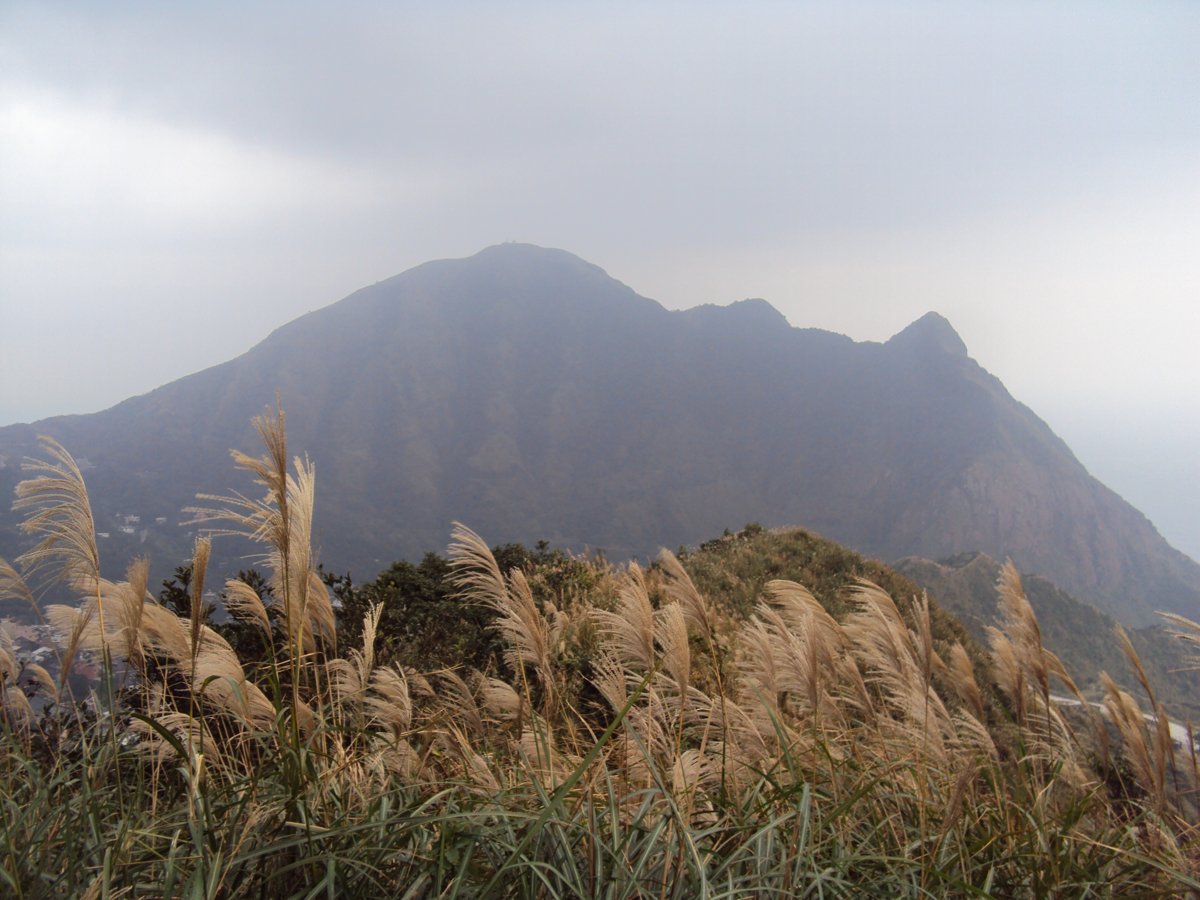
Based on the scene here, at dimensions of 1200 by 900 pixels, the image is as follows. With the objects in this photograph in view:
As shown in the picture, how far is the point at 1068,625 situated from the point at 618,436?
313 ft

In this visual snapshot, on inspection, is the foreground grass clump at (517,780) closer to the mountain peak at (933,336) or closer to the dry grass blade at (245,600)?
the dry grass blade at (245,600)

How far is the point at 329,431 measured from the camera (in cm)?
10850

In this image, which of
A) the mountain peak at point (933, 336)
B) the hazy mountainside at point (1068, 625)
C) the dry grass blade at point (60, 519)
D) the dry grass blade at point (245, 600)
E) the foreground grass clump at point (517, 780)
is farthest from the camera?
the mountain peak at point (933, 336)

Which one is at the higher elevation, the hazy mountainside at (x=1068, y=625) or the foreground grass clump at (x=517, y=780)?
the foreground grass clump at (x=517, y=780)

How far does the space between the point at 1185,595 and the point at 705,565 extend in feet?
311

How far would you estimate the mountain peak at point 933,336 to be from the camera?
119 meters

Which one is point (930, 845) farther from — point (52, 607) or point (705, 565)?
point (705, 565)

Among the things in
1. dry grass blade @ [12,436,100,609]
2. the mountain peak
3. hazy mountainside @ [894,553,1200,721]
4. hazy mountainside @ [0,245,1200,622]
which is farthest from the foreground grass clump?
the mountain peak

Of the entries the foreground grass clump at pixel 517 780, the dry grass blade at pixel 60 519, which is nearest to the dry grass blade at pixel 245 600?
the foreground grass clump at pixel 517 780

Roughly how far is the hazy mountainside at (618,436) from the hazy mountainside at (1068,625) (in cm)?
5103

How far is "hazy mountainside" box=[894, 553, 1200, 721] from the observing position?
21.1 m

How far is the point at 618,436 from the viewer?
118812 millimetres

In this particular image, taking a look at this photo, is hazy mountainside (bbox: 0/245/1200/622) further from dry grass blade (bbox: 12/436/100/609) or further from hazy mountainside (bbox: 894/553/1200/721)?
dry grass blade (bbox: 12/436/100/609)

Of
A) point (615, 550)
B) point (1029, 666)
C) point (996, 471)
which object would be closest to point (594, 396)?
point (615, 550)
